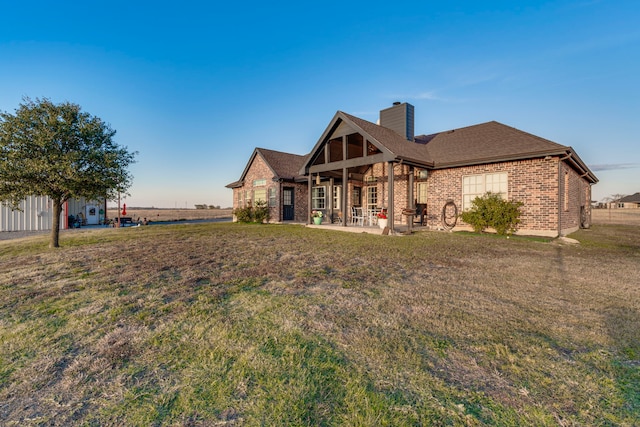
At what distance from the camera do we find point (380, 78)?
15.3m

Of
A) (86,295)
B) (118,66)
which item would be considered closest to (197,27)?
(118,66)

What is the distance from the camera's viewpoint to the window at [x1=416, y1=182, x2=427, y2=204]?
1435 cm

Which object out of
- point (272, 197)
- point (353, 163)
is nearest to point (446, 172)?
point (353, 163)

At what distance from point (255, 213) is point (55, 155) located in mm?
11562

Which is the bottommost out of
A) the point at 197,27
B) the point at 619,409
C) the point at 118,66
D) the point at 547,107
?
the point at 619,409

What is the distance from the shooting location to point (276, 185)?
1927 centimetres

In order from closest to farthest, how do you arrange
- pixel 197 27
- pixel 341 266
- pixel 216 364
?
pixel 216 364
pixel 341 266
pixel 197 27

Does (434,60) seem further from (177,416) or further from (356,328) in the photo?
(177,416)

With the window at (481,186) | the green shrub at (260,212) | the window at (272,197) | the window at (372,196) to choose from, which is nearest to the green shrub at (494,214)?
the window at (481,186)

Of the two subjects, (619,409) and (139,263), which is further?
(139,263)

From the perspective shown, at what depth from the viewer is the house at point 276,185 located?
19.2 metres

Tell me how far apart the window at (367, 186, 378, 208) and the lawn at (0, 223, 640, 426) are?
10978 millimetres

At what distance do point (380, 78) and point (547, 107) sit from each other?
8.96 meters

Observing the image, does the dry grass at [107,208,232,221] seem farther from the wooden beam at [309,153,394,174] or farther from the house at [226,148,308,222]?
the wooden beam at [309,153,394,174]
